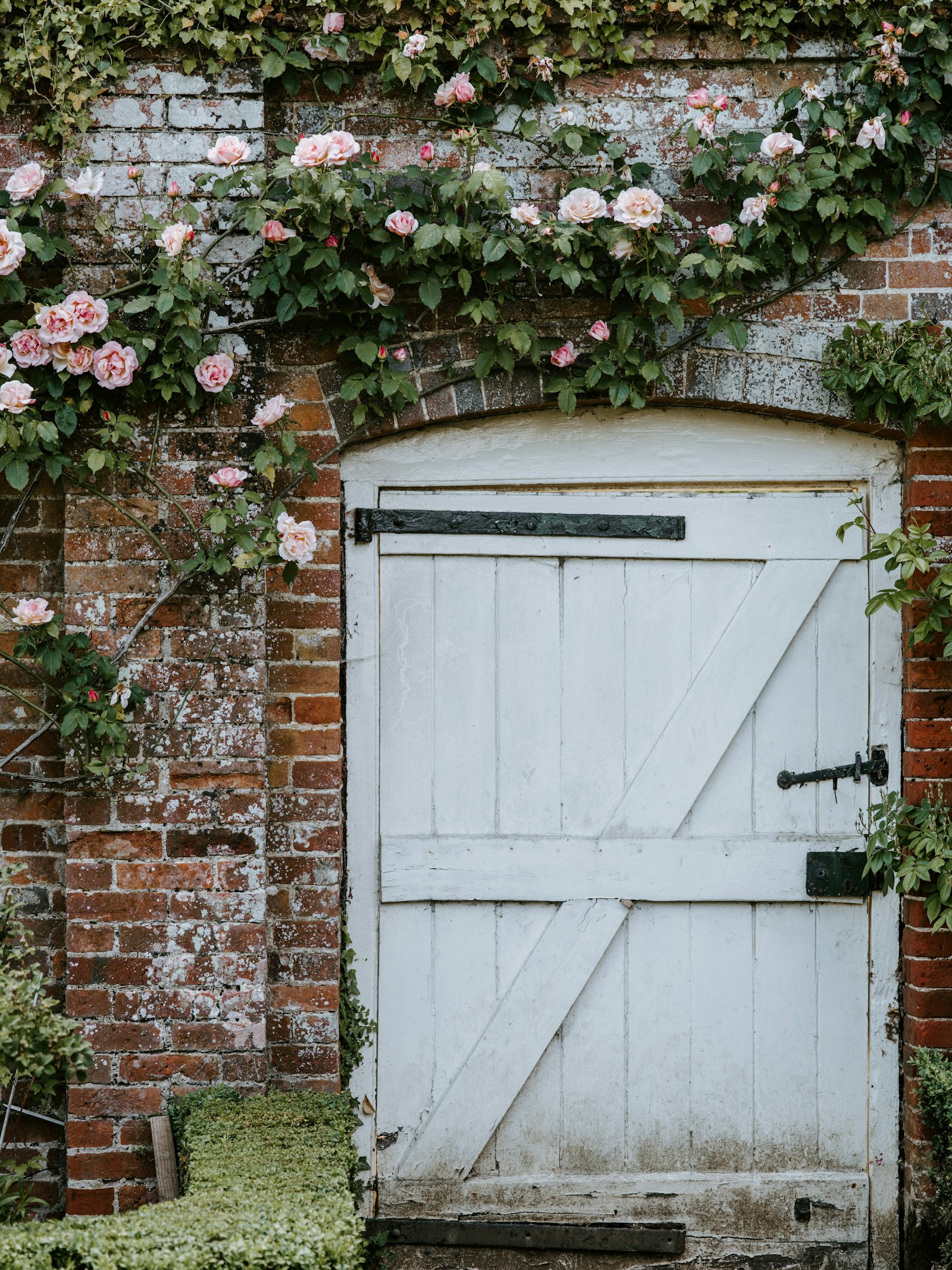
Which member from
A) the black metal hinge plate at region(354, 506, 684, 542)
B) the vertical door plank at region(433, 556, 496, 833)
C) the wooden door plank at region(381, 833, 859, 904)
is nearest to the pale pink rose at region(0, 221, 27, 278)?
the black metal hinge plate at region(354, 506, 684, 542)

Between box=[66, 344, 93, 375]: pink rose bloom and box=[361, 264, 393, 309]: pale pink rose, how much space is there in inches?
27.9

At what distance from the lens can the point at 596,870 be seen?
2918mm

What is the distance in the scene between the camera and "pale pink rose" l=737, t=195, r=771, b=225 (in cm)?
264

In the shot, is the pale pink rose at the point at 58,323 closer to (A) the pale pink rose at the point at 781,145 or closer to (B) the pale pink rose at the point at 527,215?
(B) the pale pink rose at the point at 527,215

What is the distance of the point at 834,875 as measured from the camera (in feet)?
9.59

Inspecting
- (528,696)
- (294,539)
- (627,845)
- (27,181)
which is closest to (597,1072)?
(627,845)

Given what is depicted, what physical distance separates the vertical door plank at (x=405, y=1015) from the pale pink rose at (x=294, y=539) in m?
1.04

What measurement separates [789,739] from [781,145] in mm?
1574

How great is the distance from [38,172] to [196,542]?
946 mm

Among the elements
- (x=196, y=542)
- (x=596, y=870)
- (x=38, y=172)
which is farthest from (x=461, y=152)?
(x=596, y=870)

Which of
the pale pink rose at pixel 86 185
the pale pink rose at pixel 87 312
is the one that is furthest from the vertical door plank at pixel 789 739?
the pale pink rose at pixel 86 185

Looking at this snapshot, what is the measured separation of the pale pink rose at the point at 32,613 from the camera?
2541 millimetres

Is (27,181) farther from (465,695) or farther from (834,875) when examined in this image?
(834,875)

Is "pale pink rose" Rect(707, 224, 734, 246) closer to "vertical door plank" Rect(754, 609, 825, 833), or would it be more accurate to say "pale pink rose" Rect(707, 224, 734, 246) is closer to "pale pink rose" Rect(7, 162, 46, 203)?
"vertical door plank" Rect(754, 609, 825, 833)
